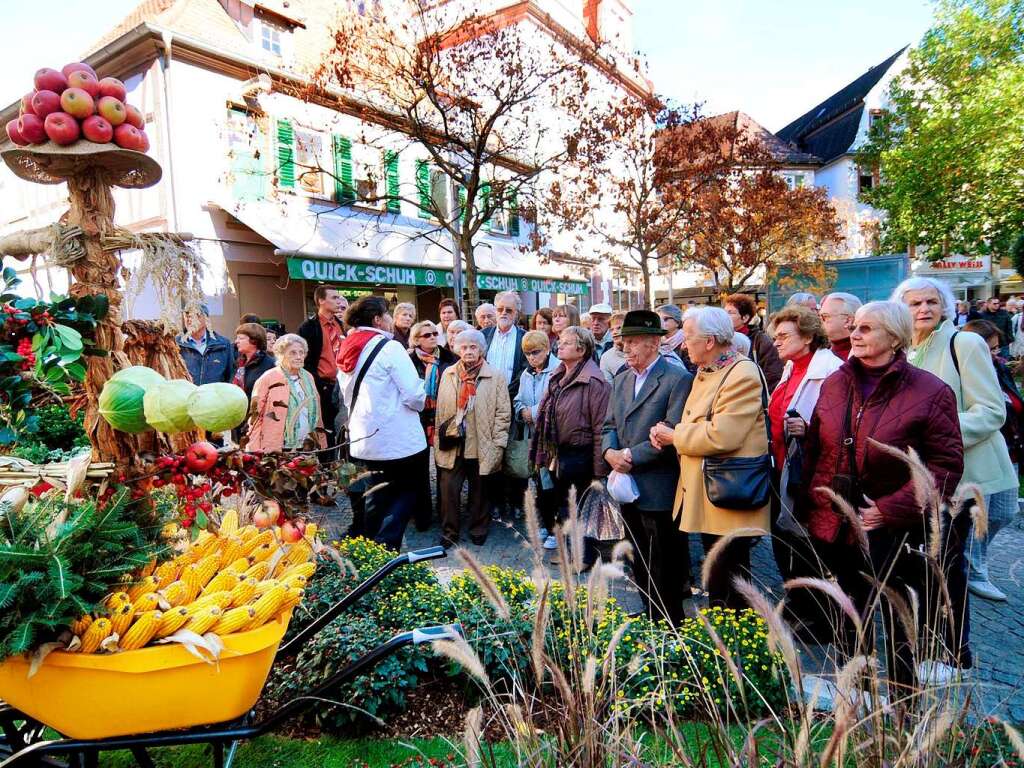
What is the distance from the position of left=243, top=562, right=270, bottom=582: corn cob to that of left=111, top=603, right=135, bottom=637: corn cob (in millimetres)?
344

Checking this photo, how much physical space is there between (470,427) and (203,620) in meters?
3.52

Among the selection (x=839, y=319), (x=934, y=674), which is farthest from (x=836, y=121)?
(x=934, y=674)

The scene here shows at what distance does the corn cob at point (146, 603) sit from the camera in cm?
173

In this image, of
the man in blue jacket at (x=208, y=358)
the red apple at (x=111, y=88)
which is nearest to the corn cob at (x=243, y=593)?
the red apple at (x=111, y=88)

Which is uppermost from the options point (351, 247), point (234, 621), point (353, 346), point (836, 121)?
point (836, 121)

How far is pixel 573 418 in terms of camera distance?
4.48 meters

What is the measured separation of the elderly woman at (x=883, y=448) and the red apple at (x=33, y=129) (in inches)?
117

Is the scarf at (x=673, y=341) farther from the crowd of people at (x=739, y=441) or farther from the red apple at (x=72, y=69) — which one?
the red apple at (x=72, y=69)

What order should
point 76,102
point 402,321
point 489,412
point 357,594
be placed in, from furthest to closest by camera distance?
point 402,321 < point 489,412 < point 357,594 < point 76,102

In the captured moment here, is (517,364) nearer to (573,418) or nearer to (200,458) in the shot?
(573,418)

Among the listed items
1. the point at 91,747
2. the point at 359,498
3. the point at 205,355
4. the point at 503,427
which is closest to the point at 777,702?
the point at 91,747

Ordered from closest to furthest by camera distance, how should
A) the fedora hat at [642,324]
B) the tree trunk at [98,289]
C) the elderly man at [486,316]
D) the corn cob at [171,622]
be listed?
the corn cob at [171,622], the tree trunk at [98,289], the fedora hat at [642,324], the elderly man at [486,316]

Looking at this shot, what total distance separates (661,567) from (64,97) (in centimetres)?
338

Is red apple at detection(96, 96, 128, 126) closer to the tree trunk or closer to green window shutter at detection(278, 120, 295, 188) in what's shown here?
the tree trunk
